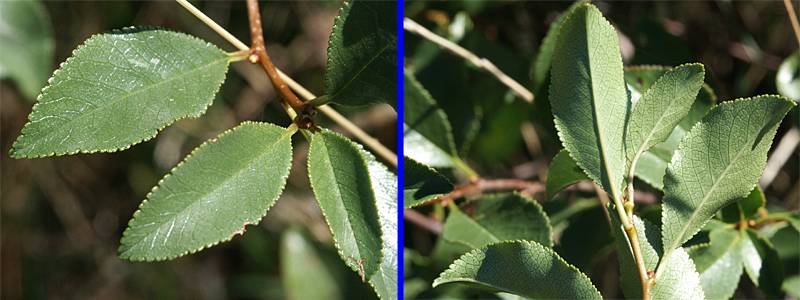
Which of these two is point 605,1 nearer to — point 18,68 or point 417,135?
point 417,135

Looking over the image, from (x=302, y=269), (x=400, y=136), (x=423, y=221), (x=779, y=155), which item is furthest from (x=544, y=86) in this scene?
(x=302, y=269)

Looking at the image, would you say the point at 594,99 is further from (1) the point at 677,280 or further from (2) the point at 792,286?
(2) the point at 792,286

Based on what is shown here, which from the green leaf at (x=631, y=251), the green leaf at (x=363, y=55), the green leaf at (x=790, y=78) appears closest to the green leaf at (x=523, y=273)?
the green leaf at (x=631, y=251)

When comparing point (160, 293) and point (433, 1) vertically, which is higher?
point (433, 1)

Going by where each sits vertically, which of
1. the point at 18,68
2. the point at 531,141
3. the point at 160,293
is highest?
the point at 18,68

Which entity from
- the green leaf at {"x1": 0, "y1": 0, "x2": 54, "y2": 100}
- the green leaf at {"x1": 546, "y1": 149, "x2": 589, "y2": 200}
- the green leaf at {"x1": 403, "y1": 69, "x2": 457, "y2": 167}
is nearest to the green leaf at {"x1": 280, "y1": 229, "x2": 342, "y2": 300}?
the green leaf at {"x1": 0, "y1": 0, "x2": 54, "y2": 100}

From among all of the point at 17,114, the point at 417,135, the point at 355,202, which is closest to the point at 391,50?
the point at 355,202

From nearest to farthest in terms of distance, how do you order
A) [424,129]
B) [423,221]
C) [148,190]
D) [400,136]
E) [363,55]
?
[400,136] < [363,55] < [424,129] < [423,221] < [148,190]

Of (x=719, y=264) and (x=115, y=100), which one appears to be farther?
(x=719, y=264)
